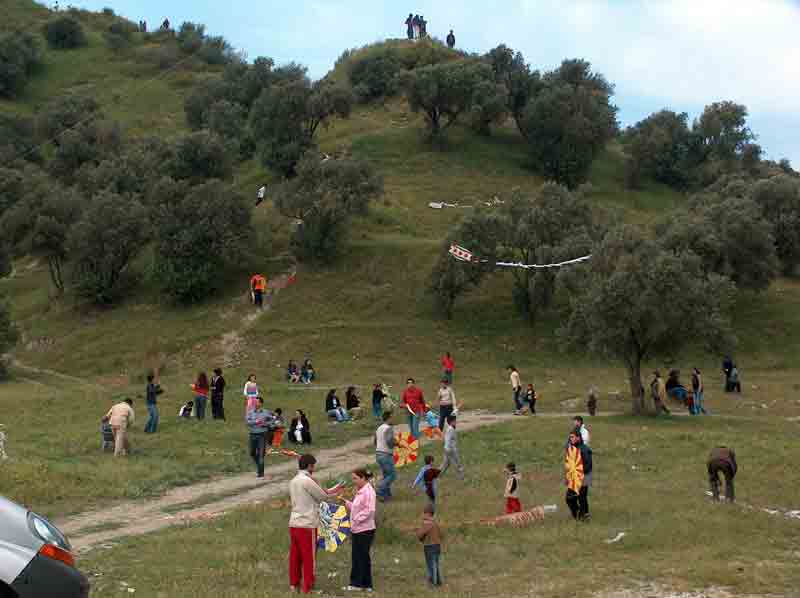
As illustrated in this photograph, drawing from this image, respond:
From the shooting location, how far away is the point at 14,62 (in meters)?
117

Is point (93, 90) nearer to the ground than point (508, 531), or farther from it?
farther from it

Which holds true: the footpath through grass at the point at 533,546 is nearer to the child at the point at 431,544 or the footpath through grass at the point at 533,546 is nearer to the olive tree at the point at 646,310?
the child at the point at 431,544

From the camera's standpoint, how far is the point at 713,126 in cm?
8538

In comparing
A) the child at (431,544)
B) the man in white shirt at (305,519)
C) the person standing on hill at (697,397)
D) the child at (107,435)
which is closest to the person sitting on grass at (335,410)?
the child at (107,435)

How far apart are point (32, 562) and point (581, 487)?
11.0m

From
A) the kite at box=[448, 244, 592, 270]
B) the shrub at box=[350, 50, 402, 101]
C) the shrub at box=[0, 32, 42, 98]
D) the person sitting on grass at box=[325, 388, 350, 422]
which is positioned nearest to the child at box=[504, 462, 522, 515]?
the person sitting on grass at box=[325, 388, 350, 422]

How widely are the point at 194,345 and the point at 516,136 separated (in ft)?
151

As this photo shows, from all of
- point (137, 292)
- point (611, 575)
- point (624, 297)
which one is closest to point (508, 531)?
point (611, 575)

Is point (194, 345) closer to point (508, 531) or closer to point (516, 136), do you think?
point (508, 531)

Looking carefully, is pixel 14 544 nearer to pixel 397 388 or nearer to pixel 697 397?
pixel 697 397

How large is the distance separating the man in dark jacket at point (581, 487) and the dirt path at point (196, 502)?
6.47 m

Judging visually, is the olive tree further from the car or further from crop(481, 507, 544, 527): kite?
the car

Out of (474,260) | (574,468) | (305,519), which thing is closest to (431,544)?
(305,519)

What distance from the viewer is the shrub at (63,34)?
133 m
